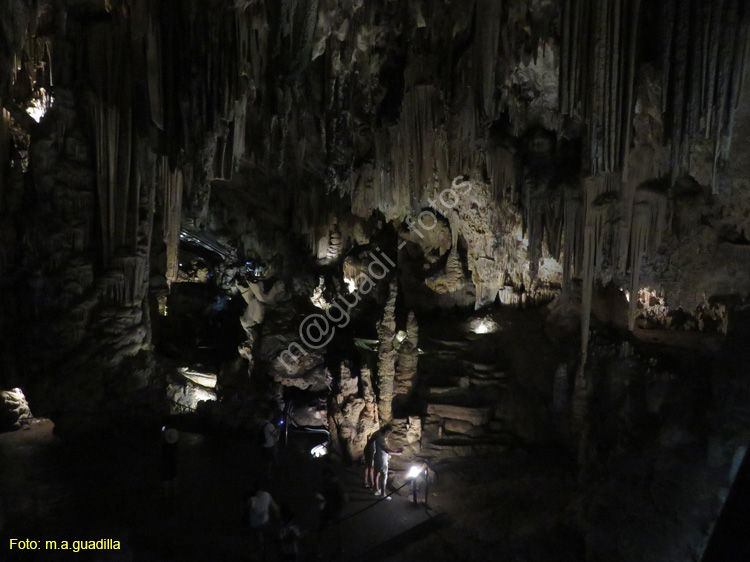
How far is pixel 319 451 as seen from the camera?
8320mm

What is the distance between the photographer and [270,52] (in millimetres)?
7961

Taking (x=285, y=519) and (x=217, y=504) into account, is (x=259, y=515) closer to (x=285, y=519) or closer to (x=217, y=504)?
(x=285, y=519)

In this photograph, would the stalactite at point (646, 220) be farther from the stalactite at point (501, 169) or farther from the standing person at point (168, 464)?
the standing person at point (168, 464)

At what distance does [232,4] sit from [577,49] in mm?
4882

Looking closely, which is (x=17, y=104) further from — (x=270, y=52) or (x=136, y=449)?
(x=136, y=449)

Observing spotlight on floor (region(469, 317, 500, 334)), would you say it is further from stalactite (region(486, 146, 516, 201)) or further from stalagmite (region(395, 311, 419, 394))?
stalactite (region(486, 146, 516, 201))

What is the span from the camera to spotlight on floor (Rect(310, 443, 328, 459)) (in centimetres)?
823

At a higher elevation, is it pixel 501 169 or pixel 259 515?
pixel 501 169

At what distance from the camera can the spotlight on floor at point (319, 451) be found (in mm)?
8227

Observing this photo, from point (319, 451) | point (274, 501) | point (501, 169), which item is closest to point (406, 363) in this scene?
point (319, 451)

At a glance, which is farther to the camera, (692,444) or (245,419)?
(245,419)

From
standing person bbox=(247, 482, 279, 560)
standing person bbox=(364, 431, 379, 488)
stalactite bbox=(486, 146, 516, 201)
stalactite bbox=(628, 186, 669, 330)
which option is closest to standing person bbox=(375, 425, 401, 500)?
standing person bbox=(364, 431, 379, 488)

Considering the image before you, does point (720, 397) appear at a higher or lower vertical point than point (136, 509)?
higher

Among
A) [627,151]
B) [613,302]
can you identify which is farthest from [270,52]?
[613,302]
